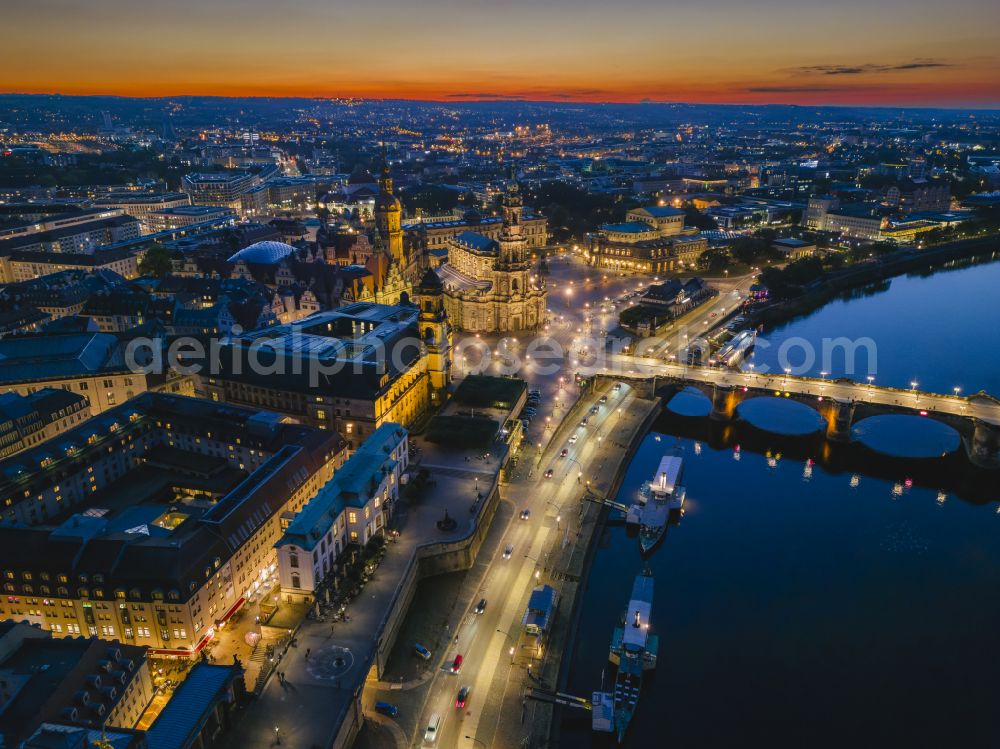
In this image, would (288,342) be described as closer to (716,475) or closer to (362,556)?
(362,556)

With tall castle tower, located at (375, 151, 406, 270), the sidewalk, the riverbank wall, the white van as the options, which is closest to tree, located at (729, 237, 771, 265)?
tall castle tower, located at (375, 151, 406, 270)

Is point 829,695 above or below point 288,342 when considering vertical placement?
below

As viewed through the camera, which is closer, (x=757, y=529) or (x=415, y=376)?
(x=757, y=529)

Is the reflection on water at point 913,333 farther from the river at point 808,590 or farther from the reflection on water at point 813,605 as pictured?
the reflection on water at point 813,605

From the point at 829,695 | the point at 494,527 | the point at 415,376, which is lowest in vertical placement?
the point at 829,695

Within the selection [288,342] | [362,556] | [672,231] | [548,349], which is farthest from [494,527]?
[672,231]

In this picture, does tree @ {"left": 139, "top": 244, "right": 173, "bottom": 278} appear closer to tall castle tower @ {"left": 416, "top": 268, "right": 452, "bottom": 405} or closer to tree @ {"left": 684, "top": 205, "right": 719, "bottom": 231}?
tall castle tower @ {"left": 416, "top": 268, "right": 452, "bottom": 405}
